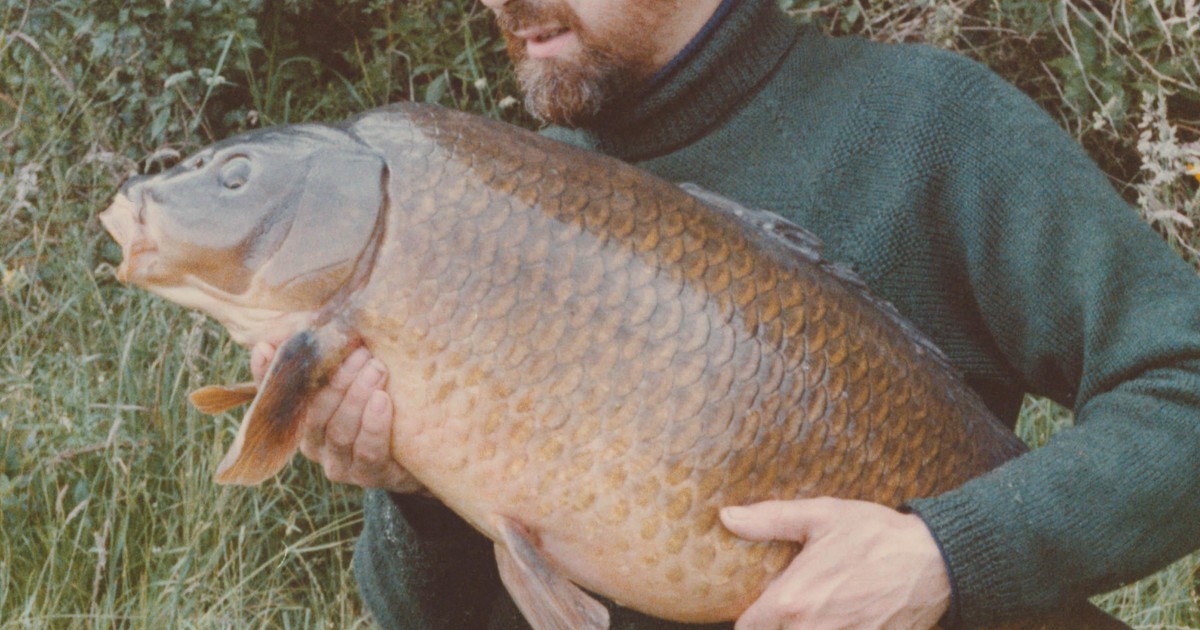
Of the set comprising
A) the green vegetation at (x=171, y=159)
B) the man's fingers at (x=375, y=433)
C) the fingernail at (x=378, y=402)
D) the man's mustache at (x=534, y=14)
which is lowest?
the green vegetation at (x=171, y=159)

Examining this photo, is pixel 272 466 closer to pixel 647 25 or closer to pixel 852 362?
pixel 852 362

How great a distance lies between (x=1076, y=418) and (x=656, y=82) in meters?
0.83

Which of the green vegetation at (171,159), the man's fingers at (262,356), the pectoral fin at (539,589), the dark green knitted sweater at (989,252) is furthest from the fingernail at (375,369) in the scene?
the green vegetation at (171,159)

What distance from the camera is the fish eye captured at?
5.64 ft

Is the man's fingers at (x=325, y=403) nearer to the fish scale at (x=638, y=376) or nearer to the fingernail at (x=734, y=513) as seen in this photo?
the fish scale at (x=638, y=376)

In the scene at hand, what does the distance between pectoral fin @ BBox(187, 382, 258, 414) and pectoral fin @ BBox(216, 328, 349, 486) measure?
0.08 m

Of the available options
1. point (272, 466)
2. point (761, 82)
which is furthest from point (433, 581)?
point (761, 82)

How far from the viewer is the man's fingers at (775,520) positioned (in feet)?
5.49

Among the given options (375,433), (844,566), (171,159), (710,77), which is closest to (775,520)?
(844,566)

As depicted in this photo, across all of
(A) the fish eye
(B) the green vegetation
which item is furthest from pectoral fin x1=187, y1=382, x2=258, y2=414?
(B) the green vegetation

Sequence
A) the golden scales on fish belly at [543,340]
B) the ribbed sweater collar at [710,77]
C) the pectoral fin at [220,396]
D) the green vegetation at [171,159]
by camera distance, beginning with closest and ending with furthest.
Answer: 1. the golden scales on fish belly at [543,340]
2. the pectoral fin at [220,396]
3. the ribbed sweater collar at [710,77]
4. the green vegetation at [171,159]

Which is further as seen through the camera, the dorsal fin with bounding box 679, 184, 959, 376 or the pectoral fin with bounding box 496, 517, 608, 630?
the dorsal fin with bounding box 679, 184, 959, 376

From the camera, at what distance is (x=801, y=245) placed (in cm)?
184

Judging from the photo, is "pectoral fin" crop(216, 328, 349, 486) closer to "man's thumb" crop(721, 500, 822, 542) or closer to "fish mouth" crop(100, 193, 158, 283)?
"fish mouth" crop(100, 193, 158, 283)
